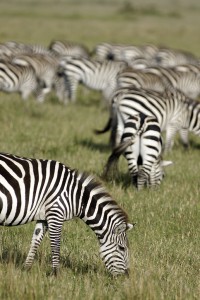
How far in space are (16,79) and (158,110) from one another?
5.50 meters

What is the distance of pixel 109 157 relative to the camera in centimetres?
929

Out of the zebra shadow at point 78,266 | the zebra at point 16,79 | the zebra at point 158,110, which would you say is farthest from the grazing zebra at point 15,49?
the zebra shadow at point 78,266

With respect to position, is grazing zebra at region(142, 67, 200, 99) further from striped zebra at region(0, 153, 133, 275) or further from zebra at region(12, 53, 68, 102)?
striped zebra at region(0, 153, 133, 275)

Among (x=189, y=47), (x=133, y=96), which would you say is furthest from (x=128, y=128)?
(x=189, y=47)

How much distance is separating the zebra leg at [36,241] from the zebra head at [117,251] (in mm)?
601

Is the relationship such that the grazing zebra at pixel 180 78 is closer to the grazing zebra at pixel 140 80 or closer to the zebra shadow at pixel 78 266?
the grazing zebra at pixel 140 80

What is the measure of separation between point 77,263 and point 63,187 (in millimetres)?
879

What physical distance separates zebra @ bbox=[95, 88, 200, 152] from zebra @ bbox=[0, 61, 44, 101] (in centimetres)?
453

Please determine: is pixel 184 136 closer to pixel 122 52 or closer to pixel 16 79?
pixel 16 79

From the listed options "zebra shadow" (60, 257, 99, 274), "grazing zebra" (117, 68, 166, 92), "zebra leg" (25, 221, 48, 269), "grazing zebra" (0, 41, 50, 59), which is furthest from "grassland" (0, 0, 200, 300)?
"grazing zebra" (0, 41, 50, 59)

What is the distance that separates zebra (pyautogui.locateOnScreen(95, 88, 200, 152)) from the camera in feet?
38.7

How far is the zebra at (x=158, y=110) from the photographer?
1180cm

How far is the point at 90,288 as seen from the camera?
522cm

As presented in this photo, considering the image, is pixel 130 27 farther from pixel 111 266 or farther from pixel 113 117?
pixel 111 266
